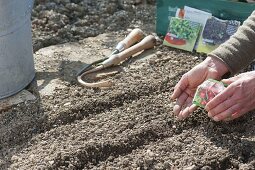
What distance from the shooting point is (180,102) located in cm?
280

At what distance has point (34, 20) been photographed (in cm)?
382

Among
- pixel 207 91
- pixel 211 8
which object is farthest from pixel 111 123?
pixel 211 8

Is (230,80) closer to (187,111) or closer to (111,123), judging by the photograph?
(187,111)

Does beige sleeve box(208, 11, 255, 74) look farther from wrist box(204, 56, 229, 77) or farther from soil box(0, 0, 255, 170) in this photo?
soil box(0, 0, 255, 170)

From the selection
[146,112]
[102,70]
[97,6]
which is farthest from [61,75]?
[97,6]

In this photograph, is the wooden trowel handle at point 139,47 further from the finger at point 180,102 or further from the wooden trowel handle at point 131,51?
the finger at point 180,102

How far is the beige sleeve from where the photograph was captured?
2.77 m

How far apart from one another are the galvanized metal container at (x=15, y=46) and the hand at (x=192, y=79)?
0.87 meters

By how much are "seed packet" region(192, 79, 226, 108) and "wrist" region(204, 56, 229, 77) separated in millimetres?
148

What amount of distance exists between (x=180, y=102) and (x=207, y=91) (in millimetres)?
232

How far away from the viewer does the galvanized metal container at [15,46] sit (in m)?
2.88

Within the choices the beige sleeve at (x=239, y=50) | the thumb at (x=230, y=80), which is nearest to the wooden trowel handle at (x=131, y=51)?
the beige sleeve at (x=239, y=50)

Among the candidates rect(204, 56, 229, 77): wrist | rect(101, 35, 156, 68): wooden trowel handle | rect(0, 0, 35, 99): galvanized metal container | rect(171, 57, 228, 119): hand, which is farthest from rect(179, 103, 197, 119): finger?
rect(0, 0, 35, 99): galvanized metal container

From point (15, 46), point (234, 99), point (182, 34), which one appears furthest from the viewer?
point (182, 34)
